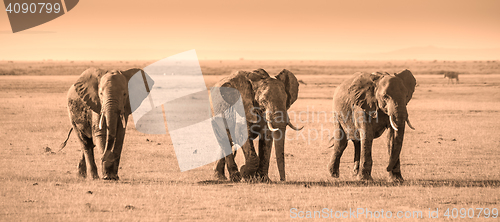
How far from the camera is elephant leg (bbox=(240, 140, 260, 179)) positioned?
12164 mm

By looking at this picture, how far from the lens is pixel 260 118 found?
40.9 feet

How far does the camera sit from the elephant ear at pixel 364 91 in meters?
12.9

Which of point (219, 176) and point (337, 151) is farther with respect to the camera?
point (337, 151)

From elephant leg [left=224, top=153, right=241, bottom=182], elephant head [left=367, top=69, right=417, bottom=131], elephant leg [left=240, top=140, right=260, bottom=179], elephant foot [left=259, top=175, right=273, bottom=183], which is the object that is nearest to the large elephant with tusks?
elephant leg [left=224, top=153, right=241, bottom=182]

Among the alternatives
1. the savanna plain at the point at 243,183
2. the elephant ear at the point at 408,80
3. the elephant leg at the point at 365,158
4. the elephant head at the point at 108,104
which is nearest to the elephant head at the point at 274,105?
the savanna plain at the point at 243,183

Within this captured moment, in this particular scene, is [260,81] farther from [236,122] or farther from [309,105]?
[309,105]

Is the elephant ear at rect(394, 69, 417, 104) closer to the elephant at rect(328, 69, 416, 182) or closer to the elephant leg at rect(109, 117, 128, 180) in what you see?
the elephant at rect(328, 69, 416, 182)

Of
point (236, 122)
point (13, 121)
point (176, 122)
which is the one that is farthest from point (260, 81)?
point (13, 121)

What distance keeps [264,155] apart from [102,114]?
3.52 m

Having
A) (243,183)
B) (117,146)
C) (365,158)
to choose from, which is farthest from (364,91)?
(117,146)

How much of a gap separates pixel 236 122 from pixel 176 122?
42.0 ft

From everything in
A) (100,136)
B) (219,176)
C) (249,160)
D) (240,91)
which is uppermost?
(240,91)

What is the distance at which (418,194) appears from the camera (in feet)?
37.8

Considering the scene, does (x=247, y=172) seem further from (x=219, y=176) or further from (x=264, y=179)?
(x=219, y=176)
